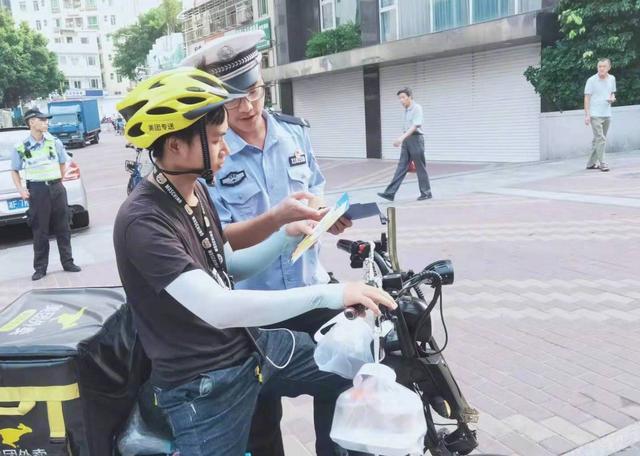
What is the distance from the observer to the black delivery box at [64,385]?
1574 millimetres

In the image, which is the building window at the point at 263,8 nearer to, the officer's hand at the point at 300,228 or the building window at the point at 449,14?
the building window at the point at 449,14

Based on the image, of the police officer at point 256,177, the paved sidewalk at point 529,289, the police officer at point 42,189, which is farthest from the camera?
the police officer at point 42,189

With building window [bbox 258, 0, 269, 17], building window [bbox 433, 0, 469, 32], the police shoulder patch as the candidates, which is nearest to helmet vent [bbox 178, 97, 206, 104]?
the police shoulder patch

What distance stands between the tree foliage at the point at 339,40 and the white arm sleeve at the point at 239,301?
1989 cm

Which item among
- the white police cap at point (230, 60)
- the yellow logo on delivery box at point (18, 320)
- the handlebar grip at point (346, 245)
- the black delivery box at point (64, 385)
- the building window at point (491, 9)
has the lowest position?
the black delivery box at point (64, 385)

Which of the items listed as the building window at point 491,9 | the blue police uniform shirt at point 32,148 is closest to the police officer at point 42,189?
the blue police uniform shirt at point 32,148

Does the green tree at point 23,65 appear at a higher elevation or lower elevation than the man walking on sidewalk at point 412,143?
higher

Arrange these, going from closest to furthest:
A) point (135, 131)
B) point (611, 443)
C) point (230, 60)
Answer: point (135, 131) → point (230, 60) → point (611, 443)

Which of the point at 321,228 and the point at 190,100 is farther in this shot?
the point at 321,228

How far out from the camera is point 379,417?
1550 millimetres

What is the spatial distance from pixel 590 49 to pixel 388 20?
6.78 metres

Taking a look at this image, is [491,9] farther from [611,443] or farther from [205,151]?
[205,151]

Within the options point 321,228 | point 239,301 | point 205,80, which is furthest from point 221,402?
point 205,80

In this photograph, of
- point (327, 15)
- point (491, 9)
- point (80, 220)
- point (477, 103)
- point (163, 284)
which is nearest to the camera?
point (163, 284)
